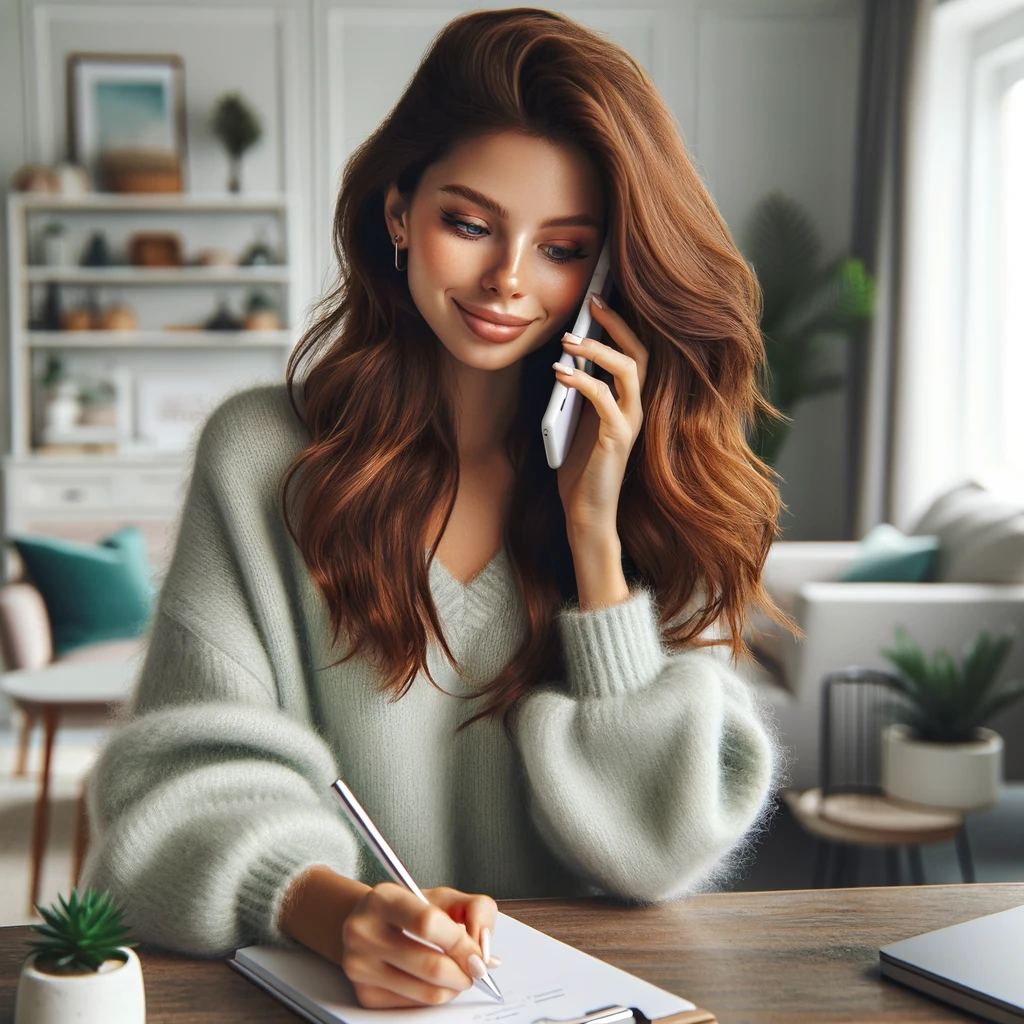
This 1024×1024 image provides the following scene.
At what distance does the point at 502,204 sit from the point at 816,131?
4770mm

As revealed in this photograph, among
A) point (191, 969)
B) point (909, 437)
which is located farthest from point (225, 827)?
point (909, 437)

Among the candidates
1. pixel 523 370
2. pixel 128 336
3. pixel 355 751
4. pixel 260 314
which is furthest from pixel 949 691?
pixel 128 336

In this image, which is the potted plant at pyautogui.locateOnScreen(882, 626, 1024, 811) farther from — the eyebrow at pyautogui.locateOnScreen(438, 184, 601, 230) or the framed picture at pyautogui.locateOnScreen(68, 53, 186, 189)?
the framed picture at pyautogui.locateOnScreen(68, 53, 186, 189)

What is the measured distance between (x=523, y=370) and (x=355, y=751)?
391 mm

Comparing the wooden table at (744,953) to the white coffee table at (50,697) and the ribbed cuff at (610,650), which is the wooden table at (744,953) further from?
the white coffee table at (50,697)

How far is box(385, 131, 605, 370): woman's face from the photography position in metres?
0.94

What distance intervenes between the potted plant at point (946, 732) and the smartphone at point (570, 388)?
1.92 meters

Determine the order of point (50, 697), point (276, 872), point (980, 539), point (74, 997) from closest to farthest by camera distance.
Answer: point (74, 997) < point (276, 872) < point (50, 697) < point (980, 539)

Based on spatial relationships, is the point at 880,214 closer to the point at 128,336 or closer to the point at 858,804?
the point at 858,804

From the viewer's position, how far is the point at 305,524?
38.9 inches

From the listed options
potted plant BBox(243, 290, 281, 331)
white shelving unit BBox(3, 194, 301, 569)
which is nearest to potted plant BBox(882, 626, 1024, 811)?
white shelving unit BBox(3, 194, 301, 569)

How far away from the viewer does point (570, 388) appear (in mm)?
994

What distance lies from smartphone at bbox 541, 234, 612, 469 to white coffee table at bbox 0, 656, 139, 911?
1944 millimetres

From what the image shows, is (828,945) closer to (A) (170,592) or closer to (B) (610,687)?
(B) (610,687)
